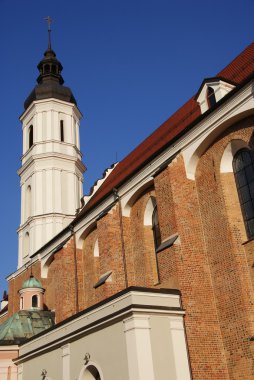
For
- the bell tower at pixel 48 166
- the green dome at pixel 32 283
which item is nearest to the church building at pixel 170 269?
the green dome at pixel 32 283

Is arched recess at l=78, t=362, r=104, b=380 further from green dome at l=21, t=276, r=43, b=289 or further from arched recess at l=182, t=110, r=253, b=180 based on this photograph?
green dome at l=21, t=276, r=43, b=289

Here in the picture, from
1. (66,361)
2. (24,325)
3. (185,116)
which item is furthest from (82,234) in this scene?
(66,361)

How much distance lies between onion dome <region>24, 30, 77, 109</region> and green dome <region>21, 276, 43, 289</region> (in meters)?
10.8

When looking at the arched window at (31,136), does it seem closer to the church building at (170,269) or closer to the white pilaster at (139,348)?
the church building at (170,269)

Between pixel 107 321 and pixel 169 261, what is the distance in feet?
7.21

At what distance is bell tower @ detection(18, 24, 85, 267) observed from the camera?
2472 centimetres

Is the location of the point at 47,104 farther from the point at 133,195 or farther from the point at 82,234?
the point at 133,195

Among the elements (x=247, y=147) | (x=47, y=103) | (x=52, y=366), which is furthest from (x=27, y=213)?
(x=247, y=147)

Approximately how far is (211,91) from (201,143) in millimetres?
1803

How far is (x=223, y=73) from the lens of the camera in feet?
54.3

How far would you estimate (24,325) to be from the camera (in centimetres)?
1836

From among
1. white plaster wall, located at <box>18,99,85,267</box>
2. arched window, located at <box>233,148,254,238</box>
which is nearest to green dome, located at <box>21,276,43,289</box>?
white plaster wall, located at <box>18,99,85,267</box>

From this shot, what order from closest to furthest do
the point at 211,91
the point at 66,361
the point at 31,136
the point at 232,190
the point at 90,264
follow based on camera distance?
the point at 232,190
the point at 66,361
the point at 211,91
the point at 90,264
the point at 31,136

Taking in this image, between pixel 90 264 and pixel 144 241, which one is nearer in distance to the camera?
pixel 144 241
